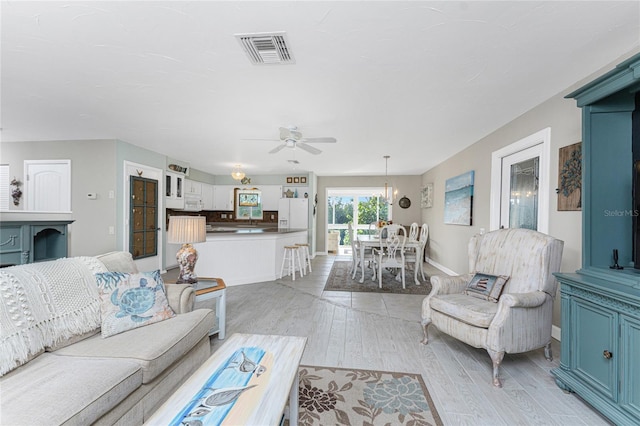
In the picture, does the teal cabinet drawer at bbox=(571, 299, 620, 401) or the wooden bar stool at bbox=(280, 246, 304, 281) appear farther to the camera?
the wooden bar stool at bbox=(280, 246, 304, 281)

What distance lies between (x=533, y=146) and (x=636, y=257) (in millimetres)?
1859

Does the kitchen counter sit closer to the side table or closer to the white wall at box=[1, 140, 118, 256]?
the white wall at box=[1, 140, 118, 256]

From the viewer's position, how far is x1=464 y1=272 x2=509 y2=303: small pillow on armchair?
2426 millimetres

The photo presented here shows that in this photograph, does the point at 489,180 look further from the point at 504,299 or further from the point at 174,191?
the point at 174,191

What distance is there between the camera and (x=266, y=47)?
1.99 meters

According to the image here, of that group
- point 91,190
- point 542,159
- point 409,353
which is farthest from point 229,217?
point 542,159

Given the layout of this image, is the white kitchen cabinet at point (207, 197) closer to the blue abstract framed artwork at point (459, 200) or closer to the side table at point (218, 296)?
the side table at point (218, 296)

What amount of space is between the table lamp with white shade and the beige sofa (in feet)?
1.93

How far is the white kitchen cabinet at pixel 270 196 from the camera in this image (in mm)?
8029

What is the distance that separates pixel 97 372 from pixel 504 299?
2.61 meters

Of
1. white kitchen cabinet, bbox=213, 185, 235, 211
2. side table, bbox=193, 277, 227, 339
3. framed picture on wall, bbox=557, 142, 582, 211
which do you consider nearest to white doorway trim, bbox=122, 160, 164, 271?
white kitchen cabinet, bbox=213, 185, 235, 211

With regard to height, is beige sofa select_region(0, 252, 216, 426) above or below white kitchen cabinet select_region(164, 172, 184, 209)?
below

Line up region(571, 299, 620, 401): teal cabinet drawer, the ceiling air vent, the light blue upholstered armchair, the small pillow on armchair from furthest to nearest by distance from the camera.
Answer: the small pillow on armchair < the light blue upholstered armchair < the ceiling air vent < region(571, 299, 620, 401): teal cabinet drawer

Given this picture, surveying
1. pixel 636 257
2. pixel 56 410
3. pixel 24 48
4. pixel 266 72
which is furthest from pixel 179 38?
pixel 636 257
